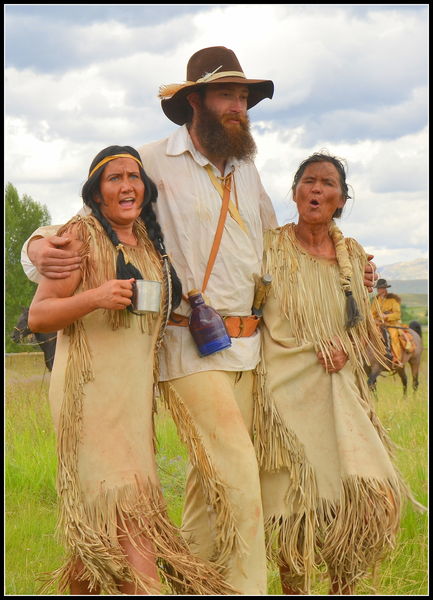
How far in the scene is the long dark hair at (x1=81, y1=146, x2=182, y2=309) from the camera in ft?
11.3

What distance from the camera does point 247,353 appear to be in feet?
12.8

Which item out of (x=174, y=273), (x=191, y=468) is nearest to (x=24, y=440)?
(x=191, y=468)

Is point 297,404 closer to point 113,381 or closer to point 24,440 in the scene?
point 113,381

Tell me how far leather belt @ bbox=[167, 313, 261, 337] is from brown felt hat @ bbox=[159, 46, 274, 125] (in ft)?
3.75

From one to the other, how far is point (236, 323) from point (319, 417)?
0.67 meters

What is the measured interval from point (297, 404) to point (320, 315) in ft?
1.57

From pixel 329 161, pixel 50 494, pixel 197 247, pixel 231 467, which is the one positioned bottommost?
pixel 50 494

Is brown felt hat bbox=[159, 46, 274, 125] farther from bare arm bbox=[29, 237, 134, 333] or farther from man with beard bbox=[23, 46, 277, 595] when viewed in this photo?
bare arm bbox=[29, 237, 134, 333]

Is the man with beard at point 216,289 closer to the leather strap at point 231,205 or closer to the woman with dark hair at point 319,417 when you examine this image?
the leather strap at point 231,205

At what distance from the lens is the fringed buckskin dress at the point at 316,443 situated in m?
3.94

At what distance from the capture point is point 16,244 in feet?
106

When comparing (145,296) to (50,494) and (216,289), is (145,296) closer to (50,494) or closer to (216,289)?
(216,289)

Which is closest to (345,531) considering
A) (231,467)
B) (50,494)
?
(231,467)

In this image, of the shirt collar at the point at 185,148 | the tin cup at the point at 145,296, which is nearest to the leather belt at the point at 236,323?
the tin cup at the point at 145,296
